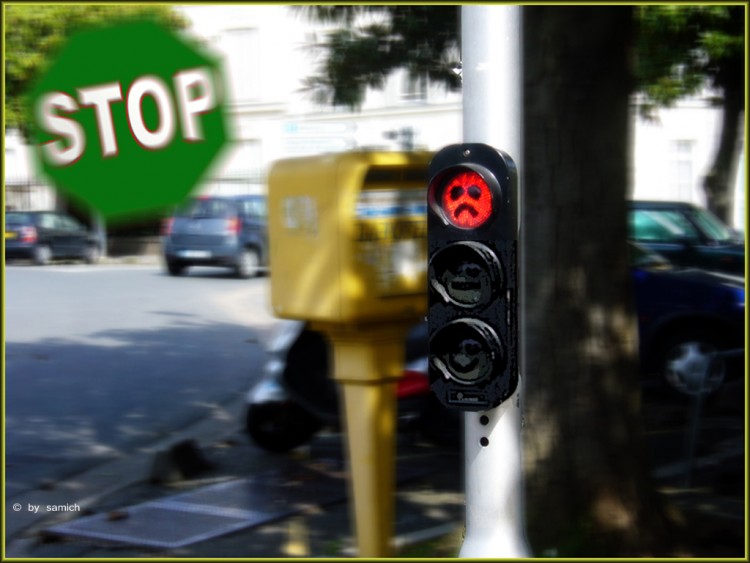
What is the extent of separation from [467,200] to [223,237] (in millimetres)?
13762

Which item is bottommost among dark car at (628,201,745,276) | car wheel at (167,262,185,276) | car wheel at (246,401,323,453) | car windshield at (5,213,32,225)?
car wheel at (167,262,185,276)

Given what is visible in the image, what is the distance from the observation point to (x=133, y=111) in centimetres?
653

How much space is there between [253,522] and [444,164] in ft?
11.5

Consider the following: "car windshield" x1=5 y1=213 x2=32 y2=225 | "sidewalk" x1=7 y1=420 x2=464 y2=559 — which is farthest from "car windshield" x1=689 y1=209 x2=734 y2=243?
"car windshield" x1=5 y1=213 x2=32 y2=225

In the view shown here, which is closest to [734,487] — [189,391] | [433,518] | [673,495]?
[673,495]

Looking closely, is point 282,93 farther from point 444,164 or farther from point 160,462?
point 444,164

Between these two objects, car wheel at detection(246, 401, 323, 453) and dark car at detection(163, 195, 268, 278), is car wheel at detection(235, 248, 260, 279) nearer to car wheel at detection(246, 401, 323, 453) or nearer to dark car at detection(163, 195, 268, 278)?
dark car at detection(163, 195, 268, 278)

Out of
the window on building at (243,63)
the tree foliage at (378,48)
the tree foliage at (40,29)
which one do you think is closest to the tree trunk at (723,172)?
the tree foliage at (378,48)

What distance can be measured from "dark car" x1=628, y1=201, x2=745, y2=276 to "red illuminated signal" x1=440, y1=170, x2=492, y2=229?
896 centimetres

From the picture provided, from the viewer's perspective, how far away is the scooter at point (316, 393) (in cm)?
752

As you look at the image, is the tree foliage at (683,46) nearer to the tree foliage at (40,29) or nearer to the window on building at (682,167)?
the tree foliage at (40,29)

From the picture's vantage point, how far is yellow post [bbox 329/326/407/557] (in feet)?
17.3

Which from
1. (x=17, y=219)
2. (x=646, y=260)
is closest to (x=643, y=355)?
(x=646, y=260)

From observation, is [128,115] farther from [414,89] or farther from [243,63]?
[414,89]
